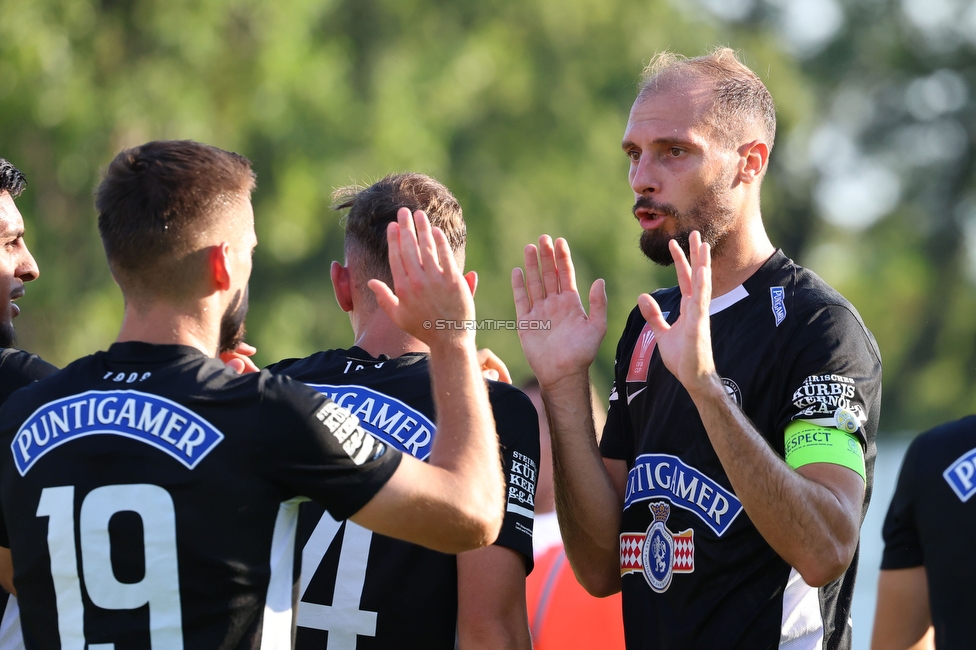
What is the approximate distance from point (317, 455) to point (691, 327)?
1.20 metres

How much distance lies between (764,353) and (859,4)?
91.4 ft

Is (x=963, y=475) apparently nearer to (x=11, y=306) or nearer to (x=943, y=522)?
(x=943, y=522)

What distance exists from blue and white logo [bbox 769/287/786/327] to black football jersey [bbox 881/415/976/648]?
89cm

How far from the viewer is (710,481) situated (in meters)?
3.34

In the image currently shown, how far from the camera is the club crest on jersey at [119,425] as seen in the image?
239cm

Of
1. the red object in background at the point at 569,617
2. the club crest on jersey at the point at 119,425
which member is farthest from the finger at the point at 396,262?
the red object in background at the point at 569,617

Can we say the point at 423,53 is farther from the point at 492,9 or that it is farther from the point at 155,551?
the point at 155,551

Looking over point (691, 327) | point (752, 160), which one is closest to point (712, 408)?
point (691, 327)

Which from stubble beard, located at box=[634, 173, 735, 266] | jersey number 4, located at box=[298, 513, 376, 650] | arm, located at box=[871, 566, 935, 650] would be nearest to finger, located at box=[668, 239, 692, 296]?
stubble beard, located at box=[634, 173, 735, 266]

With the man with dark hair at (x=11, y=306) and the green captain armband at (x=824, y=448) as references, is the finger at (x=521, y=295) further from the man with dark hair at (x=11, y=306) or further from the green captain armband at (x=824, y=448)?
the man with dark hair at (x=11, y=306)

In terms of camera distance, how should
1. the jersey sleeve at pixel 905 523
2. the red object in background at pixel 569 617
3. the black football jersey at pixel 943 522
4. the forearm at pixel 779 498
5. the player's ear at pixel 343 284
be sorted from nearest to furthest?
1. the black football jersey at pixel 943 522
2. the jersey sleeve at pixel 905 523
3. the forearm at pixel 779 498
4. the player's ear at pixel 343 284
5. the red object in background at pixel 569 617

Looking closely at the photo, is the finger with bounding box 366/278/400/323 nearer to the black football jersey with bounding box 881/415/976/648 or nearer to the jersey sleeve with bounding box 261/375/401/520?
the jersey sleeve with bounding box 261/375/401/520

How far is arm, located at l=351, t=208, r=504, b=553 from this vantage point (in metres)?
2.43

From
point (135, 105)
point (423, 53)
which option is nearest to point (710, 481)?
point (135, 105)
